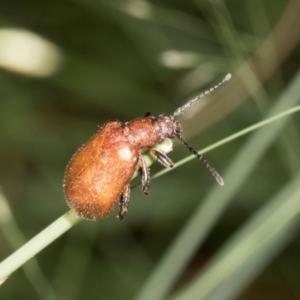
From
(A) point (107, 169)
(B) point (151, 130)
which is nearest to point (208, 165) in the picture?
(B) point (151, 130)

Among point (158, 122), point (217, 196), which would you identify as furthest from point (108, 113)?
point (217, 196)

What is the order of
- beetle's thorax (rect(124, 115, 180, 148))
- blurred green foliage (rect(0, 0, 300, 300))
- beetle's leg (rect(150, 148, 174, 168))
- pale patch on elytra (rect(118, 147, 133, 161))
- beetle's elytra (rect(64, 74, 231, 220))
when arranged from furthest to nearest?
1. blurred green foliage (rect(0, 0, 300, 300))
2. beetle's thorax (rect(124, 115, 180, 148))
3. pale patch on elytra (rect(118, 147, 133, 161))
4. beetle's elytra (rect(64, 74, 231, 220))
5. beetle's leg (rect(150, 148, 174, 168))

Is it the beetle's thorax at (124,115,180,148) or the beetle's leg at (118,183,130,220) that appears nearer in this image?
the beetle's leg at (118,183,130,220)

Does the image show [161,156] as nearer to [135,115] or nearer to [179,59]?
[179,59]

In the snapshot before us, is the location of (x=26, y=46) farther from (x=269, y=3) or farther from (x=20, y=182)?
(x=269, y=3)

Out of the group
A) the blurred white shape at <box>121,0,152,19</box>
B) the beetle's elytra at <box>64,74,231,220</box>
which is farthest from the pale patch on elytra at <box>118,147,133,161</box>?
the blurred white shape at <box>121,0,152,19</box>

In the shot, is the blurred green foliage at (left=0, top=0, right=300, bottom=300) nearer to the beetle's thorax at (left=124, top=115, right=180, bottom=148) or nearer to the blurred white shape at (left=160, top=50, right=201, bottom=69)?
the blurred white shape at (left=160, top=50, right=201, bottom=69)

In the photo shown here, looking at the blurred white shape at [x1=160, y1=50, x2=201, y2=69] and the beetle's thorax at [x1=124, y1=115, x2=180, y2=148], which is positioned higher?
the blurred white shape at [x1=160, y1=50, x2=201, y2=69]
